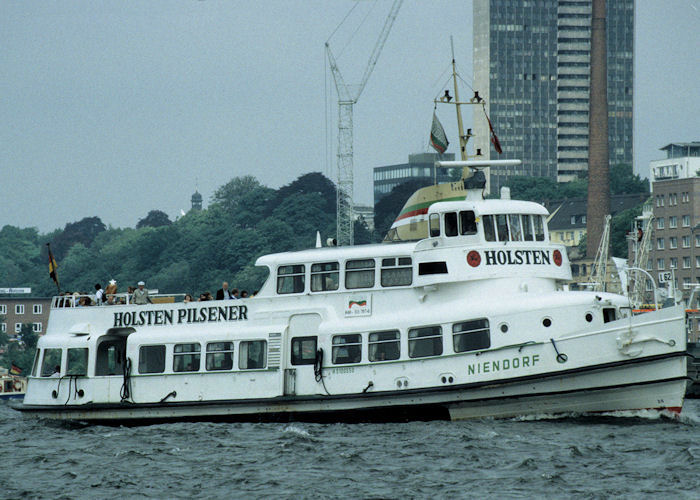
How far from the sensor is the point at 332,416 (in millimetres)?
38281

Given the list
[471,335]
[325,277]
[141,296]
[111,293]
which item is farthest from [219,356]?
[471,335]

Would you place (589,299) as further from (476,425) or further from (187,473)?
(187,473)

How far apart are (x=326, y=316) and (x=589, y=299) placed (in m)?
8.03

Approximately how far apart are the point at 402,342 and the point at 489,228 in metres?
4.44

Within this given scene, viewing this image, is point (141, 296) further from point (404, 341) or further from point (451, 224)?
point (451, 224)

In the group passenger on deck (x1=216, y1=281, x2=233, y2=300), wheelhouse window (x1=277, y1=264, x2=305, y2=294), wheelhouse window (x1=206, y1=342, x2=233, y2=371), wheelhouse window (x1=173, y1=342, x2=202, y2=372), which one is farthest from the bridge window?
wheelhouse window (x1=173, y1=342, x2=202, y2=372)

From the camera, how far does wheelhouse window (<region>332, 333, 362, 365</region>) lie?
38188 millimetres

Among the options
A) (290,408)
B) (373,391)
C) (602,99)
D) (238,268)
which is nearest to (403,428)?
(373,391)

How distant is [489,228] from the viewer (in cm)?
3859

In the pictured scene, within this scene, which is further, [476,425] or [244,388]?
[244,388]

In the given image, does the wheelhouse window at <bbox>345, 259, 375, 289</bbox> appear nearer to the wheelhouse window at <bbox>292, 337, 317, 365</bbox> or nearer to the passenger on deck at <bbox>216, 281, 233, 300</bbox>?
the wheelhouse window at <bbox>292, 337, 317, 365</bbox>

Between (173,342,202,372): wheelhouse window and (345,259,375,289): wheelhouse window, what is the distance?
547 cm

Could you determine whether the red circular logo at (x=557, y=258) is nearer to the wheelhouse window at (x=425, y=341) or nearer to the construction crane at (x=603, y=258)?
the wheelhouse window at (x=425, y=341)

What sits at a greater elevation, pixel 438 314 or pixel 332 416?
pixel 438 314
